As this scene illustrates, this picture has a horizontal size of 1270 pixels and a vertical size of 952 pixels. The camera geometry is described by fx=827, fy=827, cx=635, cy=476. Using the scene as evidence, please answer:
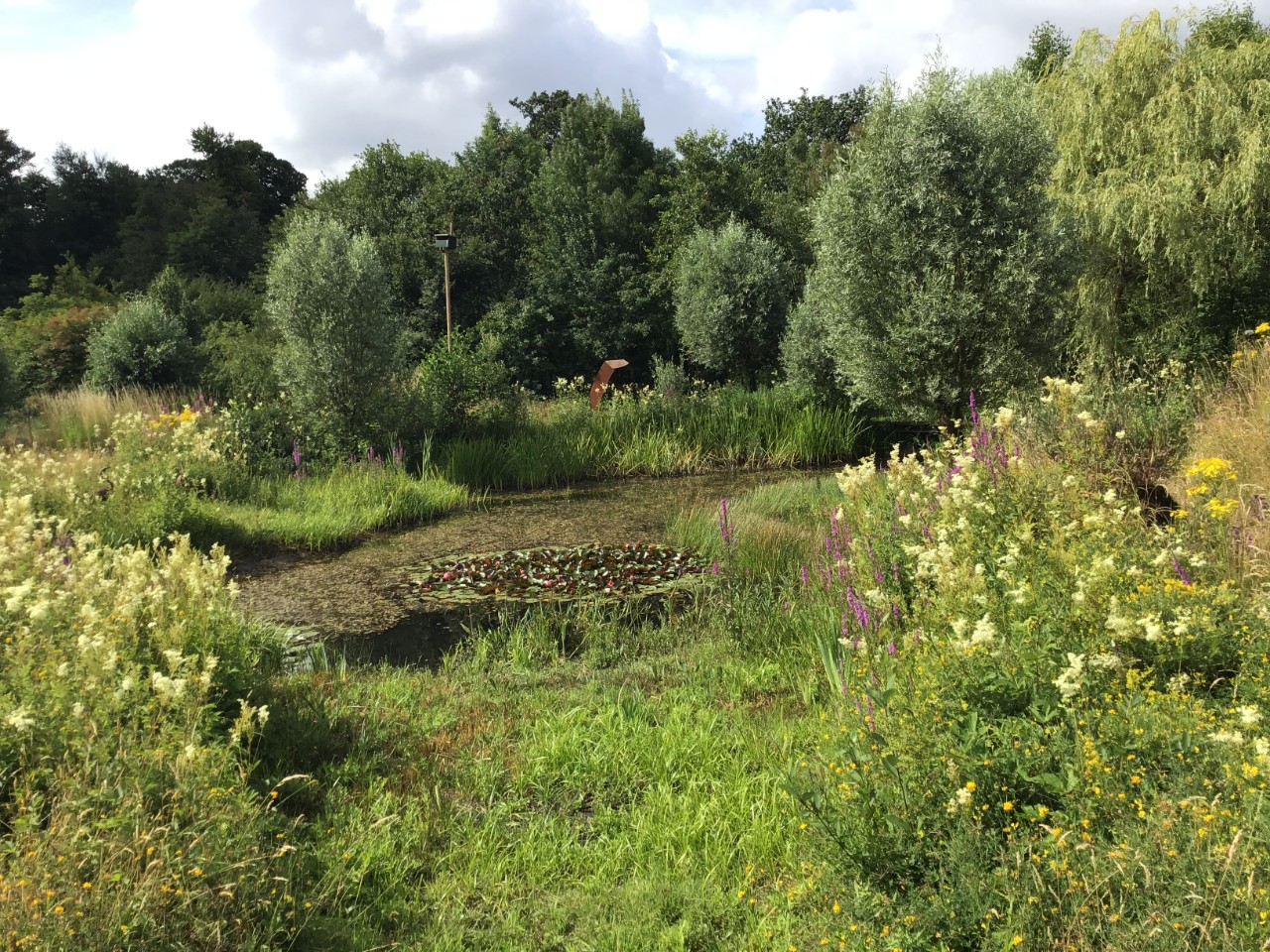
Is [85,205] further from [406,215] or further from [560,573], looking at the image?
[560,573]

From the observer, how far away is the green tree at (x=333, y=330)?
34.7 feet

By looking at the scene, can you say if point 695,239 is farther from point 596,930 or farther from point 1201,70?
point 596,930

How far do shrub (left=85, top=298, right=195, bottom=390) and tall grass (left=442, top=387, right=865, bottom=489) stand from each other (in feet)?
17.5

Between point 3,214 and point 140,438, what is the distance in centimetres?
2474

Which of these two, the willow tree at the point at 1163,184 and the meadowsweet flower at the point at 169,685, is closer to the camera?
the meadowsweet flower at the point at 169,685

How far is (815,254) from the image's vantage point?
48.2ft

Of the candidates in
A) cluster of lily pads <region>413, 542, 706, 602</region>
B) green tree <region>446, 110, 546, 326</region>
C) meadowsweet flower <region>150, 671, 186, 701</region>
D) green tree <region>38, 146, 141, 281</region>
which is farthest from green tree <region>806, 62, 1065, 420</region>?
green tree <region>38, 146, 141, 281</region>

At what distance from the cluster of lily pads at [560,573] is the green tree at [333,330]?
420 centimetres

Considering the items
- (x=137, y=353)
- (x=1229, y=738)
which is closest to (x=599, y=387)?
(x=137, y=353)

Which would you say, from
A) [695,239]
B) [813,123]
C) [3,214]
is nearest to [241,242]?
[3,214]

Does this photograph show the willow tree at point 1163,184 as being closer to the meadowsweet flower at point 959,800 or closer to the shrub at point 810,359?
the shrub at point 810,359

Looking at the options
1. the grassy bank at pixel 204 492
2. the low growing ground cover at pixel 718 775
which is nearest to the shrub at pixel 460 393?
the grassy bank at pixel 204 492

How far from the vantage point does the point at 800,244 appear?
21453 millimetres

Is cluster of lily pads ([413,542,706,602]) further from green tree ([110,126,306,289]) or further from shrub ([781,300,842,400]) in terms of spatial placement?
green tree ([110,126,306,289])
